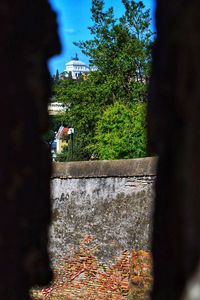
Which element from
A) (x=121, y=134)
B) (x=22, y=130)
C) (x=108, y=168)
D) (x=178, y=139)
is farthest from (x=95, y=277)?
(x=121, y=134)

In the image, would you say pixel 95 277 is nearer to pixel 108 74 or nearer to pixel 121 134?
pixel 121 134

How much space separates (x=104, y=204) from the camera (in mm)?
8898

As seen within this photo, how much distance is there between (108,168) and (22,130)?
6814 mm

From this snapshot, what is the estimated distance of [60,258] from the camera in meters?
9.48

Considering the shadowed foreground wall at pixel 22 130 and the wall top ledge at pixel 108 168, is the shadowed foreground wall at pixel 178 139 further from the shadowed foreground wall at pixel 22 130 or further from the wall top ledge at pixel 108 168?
the wall top ledge at pixel 108 168

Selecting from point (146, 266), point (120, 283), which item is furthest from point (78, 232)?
point (146, 266)

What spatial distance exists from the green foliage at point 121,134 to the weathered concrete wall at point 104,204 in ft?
30.1

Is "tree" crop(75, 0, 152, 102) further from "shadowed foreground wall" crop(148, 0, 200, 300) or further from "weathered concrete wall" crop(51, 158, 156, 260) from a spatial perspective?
"shadowed foreground wall" crop(148, 0, 200, 300)

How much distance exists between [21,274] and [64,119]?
92.1 ft

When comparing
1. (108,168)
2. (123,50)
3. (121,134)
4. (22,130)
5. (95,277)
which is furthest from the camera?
(123,50)

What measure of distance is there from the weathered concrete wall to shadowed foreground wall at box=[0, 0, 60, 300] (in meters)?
6.02

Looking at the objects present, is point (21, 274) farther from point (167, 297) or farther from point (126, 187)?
point (126, 187)

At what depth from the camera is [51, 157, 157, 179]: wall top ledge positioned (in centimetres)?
818

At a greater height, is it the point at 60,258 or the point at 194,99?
the point at 194,99
